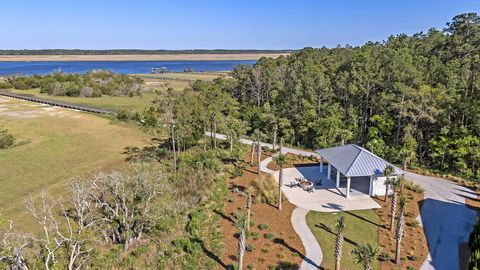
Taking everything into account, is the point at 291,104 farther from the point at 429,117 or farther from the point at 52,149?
the point at 52,149

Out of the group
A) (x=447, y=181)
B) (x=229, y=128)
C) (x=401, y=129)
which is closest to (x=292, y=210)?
(x=447, y=181)

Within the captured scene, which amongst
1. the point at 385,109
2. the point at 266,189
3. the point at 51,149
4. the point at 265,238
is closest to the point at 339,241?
the point at 265,238

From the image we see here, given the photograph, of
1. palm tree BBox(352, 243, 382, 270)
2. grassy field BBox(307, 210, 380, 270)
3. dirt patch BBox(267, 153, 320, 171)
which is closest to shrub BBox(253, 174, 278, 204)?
grassy field BBox(307, 210, 380, 270)

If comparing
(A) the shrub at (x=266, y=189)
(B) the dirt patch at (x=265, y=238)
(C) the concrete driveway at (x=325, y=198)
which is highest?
(A) the shrub at (x=266, y=189)

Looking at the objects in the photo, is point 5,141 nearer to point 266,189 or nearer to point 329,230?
Answer: point 266,189

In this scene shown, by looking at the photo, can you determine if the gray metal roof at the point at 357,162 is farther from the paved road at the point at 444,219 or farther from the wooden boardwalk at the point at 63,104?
the wooden boardwalk at the point at 63,104

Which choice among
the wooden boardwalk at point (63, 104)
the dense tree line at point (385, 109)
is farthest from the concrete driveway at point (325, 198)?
the wooden boardwalk at point (63, 104)
